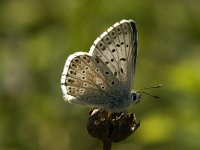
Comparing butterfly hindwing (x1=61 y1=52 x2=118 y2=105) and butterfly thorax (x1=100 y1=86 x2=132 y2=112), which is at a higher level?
butterfly hindwing (x1=61 y1=52 x2=118 y2=105)

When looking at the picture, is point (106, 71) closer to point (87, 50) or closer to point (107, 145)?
point (107, 145)

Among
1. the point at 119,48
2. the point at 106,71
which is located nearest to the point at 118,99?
the point at 106,71

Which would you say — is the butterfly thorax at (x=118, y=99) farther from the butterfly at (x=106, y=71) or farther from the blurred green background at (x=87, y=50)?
the blurred green background at (x=87, y=50)

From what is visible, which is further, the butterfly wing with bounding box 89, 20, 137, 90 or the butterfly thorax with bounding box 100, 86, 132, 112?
the butterfly thorax with bounding box 100, 86, 132, 112

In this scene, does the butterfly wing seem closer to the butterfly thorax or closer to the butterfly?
the butterfly

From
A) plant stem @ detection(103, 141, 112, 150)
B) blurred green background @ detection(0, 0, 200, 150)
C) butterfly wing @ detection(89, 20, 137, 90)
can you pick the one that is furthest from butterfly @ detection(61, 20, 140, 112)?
blurred green background @ detection(0, 0, 200, 150)

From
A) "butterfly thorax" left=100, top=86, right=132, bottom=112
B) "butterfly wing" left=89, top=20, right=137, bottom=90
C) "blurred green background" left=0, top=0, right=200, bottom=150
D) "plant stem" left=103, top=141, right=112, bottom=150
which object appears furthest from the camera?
"blurred green background" left=0, top=0, right=200, bottom=150

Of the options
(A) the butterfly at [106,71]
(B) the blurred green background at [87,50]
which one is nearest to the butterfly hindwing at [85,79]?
(A) the butterfly at [106,71]

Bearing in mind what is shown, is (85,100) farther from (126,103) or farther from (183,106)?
(183,106)
